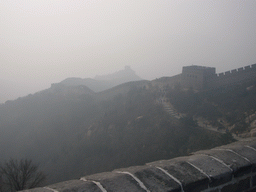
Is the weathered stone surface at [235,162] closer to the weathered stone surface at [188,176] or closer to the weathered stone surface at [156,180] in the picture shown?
the weathered stone surface at [188,176]

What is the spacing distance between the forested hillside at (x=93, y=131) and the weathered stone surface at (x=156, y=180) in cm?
891

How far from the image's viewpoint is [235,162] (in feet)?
7.07

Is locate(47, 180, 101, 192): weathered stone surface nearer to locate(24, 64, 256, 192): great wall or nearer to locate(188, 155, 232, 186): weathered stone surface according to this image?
locate(24, 64, 256, 192): great wall

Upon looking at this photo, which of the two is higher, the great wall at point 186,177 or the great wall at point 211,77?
the great wall at point 211,77

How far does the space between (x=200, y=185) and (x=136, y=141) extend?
14.6m

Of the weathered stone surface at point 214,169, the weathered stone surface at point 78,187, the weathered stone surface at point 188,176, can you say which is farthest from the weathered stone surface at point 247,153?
the weathered stone surface at point 78,187

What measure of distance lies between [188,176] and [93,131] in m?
20.0

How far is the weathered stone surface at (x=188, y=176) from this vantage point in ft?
5.98

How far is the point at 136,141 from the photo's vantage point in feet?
53.4

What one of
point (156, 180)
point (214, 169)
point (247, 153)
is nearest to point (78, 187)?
point (156, 180)

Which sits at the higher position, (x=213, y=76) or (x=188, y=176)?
(x=213, y=76)

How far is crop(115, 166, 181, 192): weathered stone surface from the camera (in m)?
1.72

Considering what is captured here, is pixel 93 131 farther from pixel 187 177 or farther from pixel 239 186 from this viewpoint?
pixel 187 177

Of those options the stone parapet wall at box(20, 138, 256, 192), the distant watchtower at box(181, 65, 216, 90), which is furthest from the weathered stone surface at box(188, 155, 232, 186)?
the distant watchtower at box(181, 65, 216, 90)
